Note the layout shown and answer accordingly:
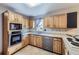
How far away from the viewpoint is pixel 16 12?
1.70 m

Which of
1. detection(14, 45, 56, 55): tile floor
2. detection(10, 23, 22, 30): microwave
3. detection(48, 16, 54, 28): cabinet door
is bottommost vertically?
detection(14, 45, 56, 55): tile floor

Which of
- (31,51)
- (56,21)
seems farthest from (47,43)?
(56,21)

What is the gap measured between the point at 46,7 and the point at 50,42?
62cm

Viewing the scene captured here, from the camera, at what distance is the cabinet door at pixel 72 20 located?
164 cm

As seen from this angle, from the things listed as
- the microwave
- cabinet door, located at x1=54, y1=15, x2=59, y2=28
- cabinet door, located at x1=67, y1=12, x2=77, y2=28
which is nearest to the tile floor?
the microwave

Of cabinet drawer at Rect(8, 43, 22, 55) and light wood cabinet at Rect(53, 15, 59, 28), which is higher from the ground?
light wood cabinet at Rect(53, 15, 59, 28)

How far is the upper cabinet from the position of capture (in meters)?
1.66

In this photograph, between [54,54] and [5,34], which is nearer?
[5,34]

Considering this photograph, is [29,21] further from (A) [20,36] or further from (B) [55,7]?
(B) [55,7]

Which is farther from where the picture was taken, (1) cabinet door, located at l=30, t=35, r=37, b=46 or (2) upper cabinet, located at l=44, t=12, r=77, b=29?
(1) cabinet door, located at l=30, t=35, r=37, b=46

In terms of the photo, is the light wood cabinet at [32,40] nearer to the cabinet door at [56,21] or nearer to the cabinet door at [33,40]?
the cabinet door at [33,40]

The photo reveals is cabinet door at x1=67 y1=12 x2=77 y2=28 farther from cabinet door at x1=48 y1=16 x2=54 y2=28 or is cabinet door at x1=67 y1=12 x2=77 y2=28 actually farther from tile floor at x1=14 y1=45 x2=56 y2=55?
tile floor at x1=14 y1=45 x2=56 y2=55

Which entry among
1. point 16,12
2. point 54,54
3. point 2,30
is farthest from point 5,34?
point 54,54

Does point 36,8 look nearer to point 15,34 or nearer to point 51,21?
point 51,21
